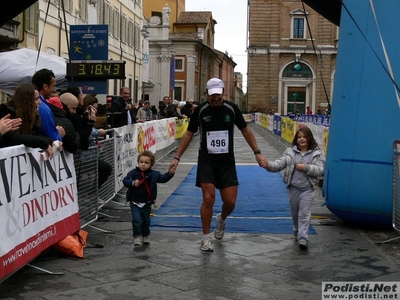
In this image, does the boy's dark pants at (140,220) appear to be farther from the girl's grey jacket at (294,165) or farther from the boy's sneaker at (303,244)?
the boy's sneaker at (303,244)

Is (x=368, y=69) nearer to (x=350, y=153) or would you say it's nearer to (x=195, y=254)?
(x=350, y=153)

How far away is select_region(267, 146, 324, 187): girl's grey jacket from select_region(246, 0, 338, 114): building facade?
6799cm

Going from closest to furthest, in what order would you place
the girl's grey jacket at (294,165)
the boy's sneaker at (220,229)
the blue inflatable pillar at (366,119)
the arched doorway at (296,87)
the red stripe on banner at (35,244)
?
the red stripe on banner at (35,244) < the girl's grey jacket at (294,165) < the boy's sneaker at (220,229) < the blue inflatable pillar at (366,119) < the arched doorway at (296,87)

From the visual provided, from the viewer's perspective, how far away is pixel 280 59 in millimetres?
77938

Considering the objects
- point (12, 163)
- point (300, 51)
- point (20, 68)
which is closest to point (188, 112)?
point (20, 68)

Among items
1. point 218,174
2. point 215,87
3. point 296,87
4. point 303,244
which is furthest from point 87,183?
point 296,87

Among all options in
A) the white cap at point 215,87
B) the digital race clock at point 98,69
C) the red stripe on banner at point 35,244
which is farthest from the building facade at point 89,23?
the red stripe on banner at point 35,244

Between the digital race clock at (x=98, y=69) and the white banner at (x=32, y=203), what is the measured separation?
345 inches

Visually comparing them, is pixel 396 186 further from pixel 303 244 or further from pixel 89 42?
pixel 89 42

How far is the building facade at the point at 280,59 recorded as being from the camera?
76.9m

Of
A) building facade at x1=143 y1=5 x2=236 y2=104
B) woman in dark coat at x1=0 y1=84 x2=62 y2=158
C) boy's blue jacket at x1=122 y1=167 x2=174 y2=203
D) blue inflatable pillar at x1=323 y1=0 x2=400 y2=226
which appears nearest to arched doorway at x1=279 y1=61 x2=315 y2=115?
building facade at x1=143 y1=5 x2=236 y2=104

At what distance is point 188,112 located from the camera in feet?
109

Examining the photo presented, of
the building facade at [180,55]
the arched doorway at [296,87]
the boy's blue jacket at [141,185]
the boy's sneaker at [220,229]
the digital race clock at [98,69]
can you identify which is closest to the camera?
the boy's blue jacket at [141,185]

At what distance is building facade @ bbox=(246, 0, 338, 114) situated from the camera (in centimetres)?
7688
